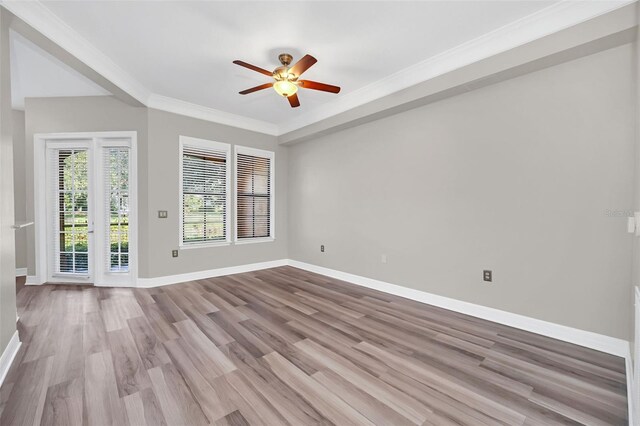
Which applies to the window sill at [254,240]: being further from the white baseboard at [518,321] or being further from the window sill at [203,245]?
the white baseboard at [518,321]

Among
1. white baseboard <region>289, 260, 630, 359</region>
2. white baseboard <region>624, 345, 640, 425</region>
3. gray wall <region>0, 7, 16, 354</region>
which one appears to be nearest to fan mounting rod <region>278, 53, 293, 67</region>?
gray wall <region>0, 7, 16, 354</region>

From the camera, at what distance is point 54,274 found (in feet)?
13.6

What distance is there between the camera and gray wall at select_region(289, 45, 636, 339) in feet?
7.25

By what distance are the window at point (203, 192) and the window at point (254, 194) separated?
0.24m

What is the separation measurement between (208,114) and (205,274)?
8.81 ft

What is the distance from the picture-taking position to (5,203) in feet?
6.45

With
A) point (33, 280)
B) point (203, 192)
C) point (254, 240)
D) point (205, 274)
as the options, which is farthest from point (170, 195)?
point (33, 280)

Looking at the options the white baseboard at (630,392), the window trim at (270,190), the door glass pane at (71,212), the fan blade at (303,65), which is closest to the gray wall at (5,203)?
the fan blade at (303,65)

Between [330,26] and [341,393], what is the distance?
297 cm

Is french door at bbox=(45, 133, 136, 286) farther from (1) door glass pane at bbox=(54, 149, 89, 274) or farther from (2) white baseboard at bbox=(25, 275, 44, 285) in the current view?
(2) white baseboard at bbox=(25, 275, 44, 285)

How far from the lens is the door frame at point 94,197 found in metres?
4.01

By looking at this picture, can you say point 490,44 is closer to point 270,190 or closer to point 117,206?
point 270,190

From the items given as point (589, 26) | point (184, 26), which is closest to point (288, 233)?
point (184, 26)

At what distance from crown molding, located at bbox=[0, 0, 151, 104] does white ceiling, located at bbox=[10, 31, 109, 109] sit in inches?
Result: 10.5
